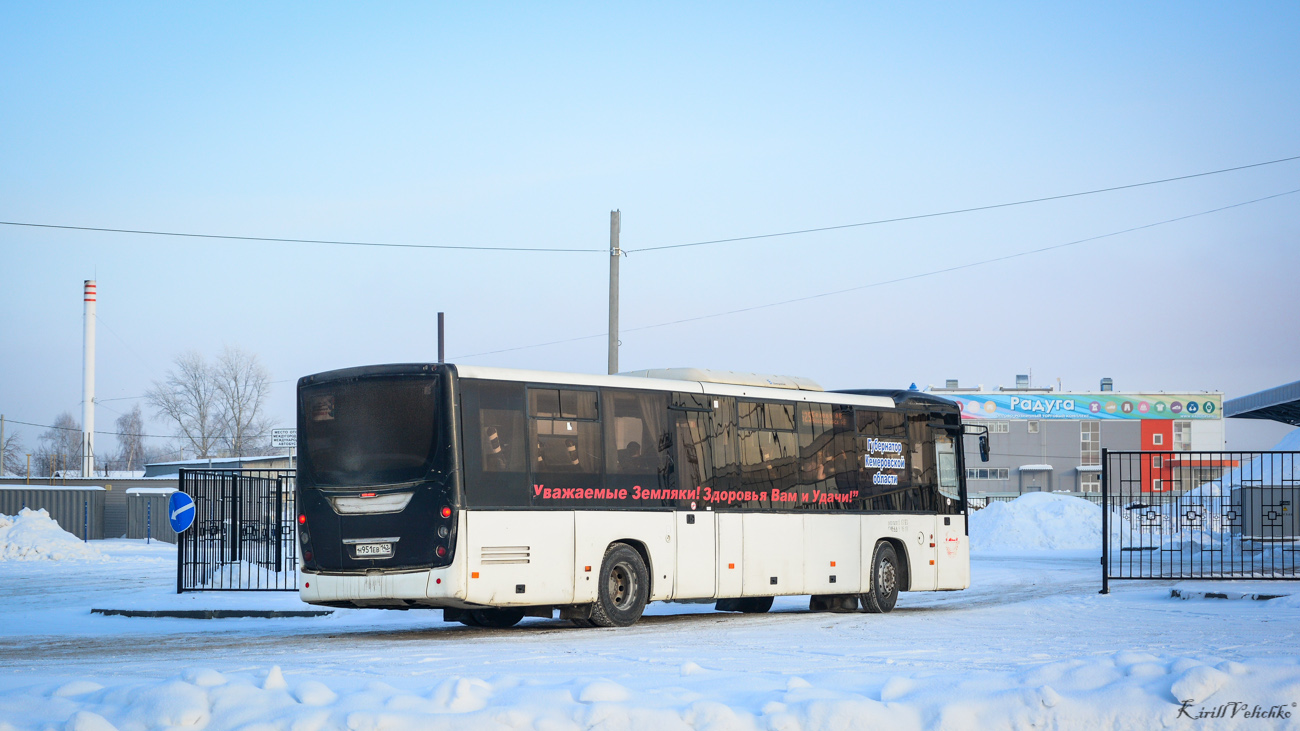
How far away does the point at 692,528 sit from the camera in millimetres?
17031

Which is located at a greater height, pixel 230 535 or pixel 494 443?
pixel 494 443

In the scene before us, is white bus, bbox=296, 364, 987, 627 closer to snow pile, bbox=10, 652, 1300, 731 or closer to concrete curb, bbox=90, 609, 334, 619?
concrete curb, bbox=90, 609, 334, 619

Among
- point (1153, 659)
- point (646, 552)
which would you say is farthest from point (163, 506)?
point (1153, 659)

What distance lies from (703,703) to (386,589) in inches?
304

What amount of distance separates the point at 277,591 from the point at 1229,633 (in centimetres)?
1495

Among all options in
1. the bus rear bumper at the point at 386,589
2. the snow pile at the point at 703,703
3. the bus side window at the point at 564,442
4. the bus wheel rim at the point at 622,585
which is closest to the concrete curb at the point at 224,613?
the bus rear bumper at the point at 386,589

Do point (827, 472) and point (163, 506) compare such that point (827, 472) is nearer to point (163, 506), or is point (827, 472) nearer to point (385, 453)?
point (385, 453)

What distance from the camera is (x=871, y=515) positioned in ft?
65.1

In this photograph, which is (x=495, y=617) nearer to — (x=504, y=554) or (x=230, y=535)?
(x=504, y=554)

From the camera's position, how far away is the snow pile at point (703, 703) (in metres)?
7.24

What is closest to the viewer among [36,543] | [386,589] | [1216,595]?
[386,589]

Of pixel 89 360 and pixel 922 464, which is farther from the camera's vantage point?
pixel 89 360

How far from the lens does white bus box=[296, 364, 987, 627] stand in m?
14.5

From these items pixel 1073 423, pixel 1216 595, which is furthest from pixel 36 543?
pixel 1073 423
